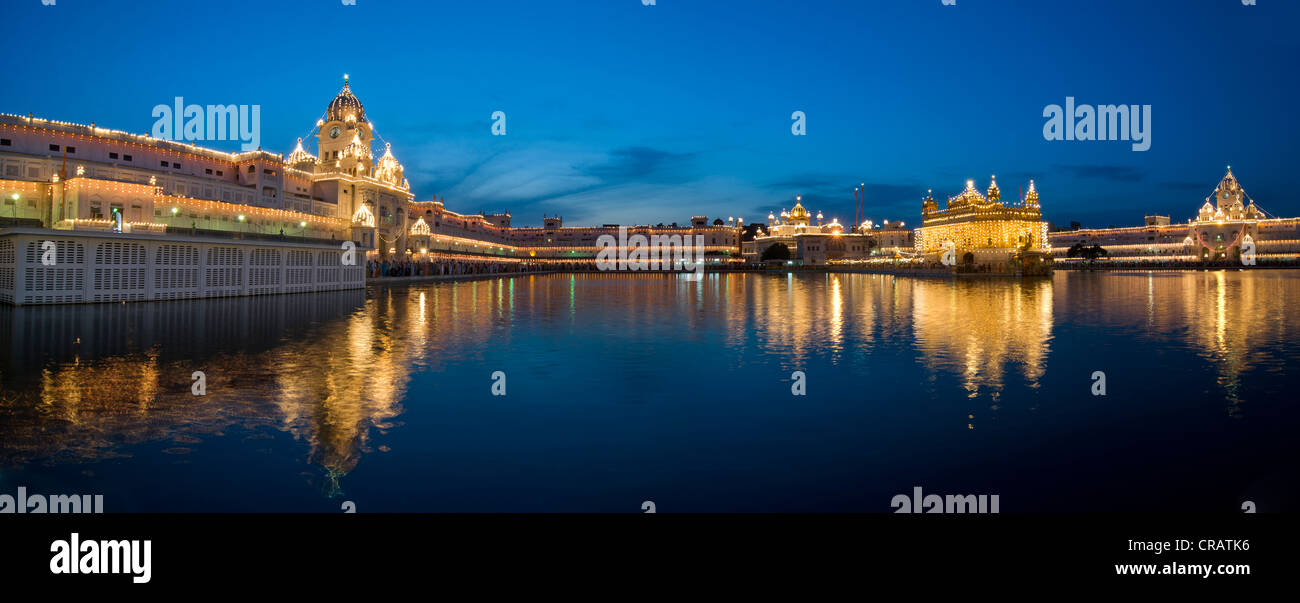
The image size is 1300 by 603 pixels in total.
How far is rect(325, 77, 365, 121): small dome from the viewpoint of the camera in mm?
58531

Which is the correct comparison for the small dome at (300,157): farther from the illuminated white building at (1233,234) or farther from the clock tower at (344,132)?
the illuminated white building at (1233,234)

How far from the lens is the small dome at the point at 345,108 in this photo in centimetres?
5853

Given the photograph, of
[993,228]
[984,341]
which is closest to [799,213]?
[993,228]

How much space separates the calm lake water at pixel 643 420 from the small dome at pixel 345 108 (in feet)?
162

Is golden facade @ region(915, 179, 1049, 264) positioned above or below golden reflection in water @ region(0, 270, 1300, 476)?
above

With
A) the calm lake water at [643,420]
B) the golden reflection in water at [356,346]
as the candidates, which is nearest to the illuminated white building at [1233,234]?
the golden reflection in water at [356,346]

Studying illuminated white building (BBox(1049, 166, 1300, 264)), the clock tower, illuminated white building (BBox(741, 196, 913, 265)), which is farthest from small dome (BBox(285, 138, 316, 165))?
illuminated white building (BBox(1049, 166, 1300, 264))

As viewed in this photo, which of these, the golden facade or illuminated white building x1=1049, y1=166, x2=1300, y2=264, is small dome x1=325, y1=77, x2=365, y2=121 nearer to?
the golden facade

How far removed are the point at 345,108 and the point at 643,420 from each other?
6135cm

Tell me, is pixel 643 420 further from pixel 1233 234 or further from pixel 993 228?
pixel 1233 234

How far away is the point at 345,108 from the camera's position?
58781 millimetres

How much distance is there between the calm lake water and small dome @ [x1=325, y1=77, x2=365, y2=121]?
49.3 metres

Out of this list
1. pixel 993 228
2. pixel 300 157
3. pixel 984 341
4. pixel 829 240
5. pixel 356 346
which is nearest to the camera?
pixel 356 346
